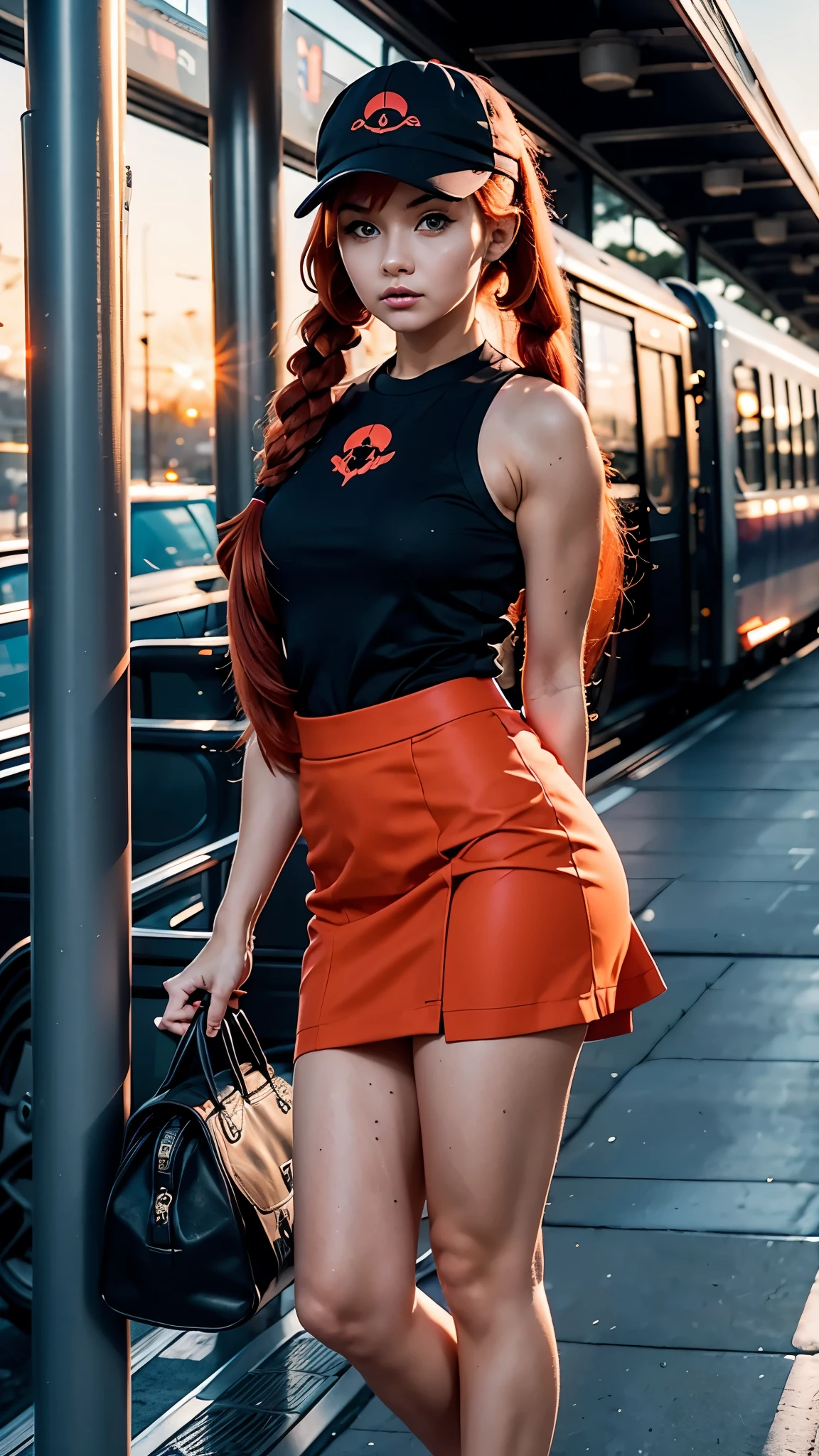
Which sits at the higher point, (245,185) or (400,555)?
(245,185)

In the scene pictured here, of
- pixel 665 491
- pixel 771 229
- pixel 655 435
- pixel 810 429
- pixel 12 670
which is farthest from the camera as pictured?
pixel 810 429

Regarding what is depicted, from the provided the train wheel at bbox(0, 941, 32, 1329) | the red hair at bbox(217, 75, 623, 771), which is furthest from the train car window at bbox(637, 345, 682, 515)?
the red hair at bbox(217, 75, 623, 771)

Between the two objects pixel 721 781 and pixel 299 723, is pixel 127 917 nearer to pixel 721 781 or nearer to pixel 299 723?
pixel 299 723

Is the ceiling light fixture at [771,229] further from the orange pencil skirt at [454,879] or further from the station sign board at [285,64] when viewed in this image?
the orange pencil skirt at [454,879]

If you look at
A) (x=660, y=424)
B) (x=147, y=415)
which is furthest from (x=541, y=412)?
(x=147, y=415)

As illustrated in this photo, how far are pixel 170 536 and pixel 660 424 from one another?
398 centimetres

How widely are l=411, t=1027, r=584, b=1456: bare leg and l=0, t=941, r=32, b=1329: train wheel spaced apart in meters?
1.40

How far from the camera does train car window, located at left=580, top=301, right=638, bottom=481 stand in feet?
27.6

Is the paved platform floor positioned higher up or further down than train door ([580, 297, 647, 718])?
further down

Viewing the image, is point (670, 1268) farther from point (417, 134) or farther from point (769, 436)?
point (769, 436)

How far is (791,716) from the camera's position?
11.3m

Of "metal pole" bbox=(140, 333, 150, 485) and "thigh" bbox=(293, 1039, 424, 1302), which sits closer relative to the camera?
"thigh" bbox=(293, 1039, 424, 1302)

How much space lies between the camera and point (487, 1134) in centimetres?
181

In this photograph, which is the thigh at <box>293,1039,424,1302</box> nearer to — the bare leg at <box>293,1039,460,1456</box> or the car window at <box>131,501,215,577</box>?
the bare leg at <box>293,1039,460,1456</box>
